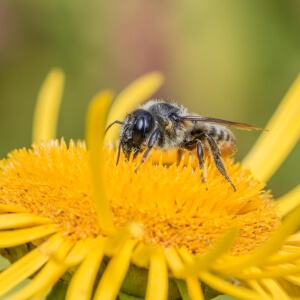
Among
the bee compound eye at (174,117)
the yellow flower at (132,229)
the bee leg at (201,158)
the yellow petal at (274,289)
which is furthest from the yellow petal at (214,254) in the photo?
the bee compound eye at (174,117)

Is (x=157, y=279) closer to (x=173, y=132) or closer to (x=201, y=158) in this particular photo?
(x=201, y=158)

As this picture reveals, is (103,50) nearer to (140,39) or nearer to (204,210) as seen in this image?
(140,39)

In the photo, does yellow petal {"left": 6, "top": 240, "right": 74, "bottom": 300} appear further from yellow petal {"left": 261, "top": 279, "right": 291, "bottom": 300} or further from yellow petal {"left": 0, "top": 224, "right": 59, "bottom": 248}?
yellow petal {"left": 261, "top": 279, "right": 291, "bottom": 300}

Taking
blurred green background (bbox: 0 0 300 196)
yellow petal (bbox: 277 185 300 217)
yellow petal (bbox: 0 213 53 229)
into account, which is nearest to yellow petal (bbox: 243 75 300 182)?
yellow petal (bbox: 277 185 300 217)

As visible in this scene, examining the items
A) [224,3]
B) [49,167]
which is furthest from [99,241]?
[224,3]

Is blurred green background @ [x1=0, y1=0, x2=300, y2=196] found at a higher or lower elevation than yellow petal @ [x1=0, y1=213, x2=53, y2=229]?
higher

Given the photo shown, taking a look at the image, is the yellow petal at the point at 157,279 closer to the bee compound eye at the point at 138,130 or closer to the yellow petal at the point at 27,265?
the yellow petal at the point at 27,265
